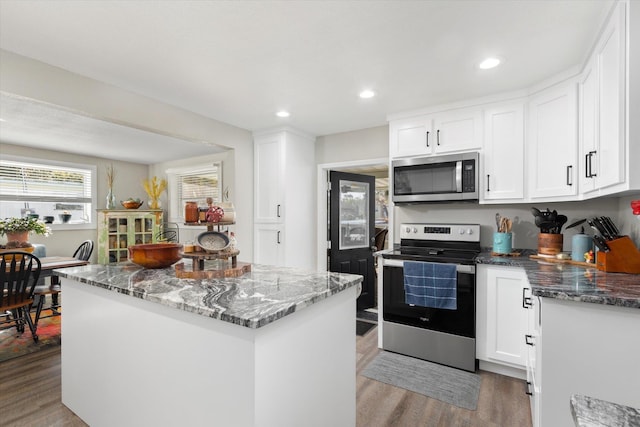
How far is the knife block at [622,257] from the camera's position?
1.77m

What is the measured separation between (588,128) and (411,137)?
1.39 m

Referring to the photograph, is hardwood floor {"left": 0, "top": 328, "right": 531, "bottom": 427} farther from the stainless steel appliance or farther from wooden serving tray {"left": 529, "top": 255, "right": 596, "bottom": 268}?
wooden serving tray {"left": 529, "top": 255, "right": 596, "bottom": 268}

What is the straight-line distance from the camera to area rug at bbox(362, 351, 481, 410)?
87.6 inches

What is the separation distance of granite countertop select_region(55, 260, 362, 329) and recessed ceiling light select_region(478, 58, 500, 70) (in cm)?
175

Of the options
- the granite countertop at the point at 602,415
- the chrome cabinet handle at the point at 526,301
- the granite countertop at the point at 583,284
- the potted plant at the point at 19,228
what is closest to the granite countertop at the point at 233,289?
the granite countertop at the point at 602,415

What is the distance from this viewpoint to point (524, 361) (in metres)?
2.35

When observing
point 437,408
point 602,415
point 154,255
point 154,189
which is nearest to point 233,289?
point 154,255

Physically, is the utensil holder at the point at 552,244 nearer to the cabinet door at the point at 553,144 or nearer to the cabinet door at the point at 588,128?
the cabinet door at the point at 553,144

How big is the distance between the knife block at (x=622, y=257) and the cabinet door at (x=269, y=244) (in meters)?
2.83

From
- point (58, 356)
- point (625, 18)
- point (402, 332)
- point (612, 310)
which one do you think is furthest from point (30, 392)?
point (625, 18)

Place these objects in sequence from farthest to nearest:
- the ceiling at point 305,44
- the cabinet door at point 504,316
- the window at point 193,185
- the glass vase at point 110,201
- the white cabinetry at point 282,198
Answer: the glass vase at point 110,201, the window at point 193,185, the white cabinetry at point 282,198, the cabinet door at point 504,316, the ceiling at point 305,44

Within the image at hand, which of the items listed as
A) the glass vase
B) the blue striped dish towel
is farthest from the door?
the glass vase

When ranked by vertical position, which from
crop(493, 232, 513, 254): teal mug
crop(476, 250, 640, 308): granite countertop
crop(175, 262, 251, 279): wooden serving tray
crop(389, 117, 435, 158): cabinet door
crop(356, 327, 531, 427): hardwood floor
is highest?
crop(389, 117, 435, 158): cabinet door

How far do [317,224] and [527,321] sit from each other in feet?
8.06
